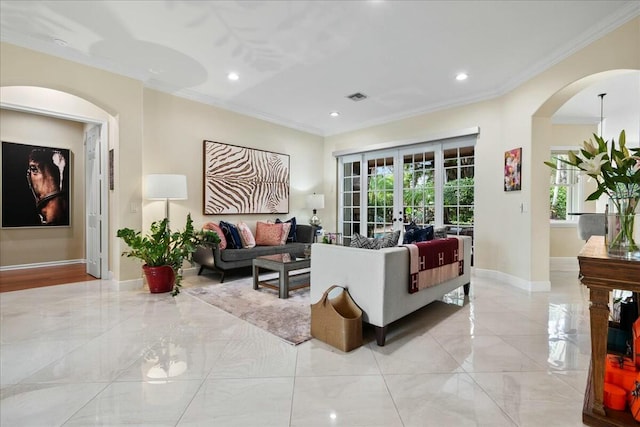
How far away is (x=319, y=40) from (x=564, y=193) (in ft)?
16.8

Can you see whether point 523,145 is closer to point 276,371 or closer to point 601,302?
point 601,302

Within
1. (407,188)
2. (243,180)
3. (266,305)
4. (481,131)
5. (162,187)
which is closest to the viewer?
(266,305)

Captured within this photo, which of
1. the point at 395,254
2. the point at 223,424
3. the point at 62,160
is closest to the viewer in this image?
the point at 223,424

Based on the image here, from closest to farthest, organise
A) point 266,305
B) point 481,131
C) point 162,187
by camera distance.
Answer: point 266,305
point 162,187
point 481,131

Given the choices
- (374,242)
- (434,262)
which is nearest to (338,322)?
(374,242)

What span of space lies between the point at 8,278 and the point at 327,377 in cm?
506

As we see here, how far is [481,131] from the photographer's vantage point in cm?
464

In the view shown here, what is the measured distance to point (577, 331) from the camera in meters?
2.61

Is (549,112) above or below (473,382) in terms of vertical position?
above

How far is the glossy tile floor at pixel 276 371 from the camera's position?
5.11ft

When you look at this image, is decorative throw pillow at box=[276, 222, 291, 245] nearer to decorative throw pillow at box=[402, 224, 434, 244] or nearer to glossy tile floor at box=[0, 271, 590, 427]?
glossy tile floor at box=[0, 271, 590, 427]

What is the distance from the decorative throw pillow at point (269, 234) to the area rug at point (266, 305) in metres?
0.92

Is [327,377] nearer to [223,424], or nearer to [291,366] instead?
[291,366]

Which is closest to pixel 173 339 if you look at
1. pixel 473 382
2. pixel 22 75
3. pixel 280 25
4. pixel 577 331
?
pixel 473 382
